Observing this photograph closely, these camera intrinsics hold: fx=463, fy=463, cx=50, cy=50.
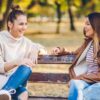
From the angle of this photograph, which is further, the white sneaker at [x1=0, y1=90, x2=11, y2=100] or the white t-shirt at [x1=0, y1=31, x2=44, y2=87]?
the white t-shirt at [x1=0, y1=31, x2=44, y2=87]

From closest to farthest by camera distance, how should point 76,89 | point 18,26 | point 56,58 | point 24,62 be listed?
1. point 76,89
2. point 24,62
3. point 18,26
4. point 56,58

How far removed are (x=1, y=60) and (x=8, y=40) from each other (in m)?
0.32

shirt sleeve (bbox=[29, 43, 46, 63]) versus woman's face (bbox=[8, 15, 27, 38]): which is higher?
woman's face (bbox=[8, 15, 27, 38])

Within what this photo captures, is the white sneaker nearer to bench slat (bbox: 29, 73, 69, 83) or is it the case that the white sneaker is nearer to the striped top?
the striped top

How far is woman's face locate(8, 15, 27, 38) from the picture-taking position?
5307 mm

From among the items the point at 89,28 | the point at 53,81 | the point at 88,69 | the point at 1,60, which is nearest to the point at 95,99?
the point at 88,69

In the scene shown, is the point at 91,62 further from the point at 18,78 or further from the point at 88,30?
the point at 18,78

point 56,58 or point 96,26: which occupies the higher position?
point 96,26

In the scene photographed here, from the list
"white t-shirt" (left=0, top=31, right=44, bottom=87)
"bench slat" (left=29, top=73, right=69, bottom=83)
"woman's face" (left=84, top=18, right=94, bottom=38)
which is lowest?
"bench slat" (left=29, top=73, right=69, bottom=83)

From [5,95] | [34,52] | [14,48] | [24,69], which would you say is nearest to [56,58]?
[34,52]

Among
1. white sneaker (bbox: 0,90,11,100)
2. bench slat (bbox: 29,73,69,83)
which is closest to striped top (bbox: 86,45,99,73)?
white sneaker (bbox: 0,90,11,100)

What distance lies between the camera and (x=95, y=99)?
4742mm

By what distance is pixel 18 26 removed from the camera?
17.4 ft

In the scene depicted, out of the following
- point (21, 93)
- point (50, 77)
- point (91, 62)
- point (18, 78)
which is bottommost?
point (50, 77)
